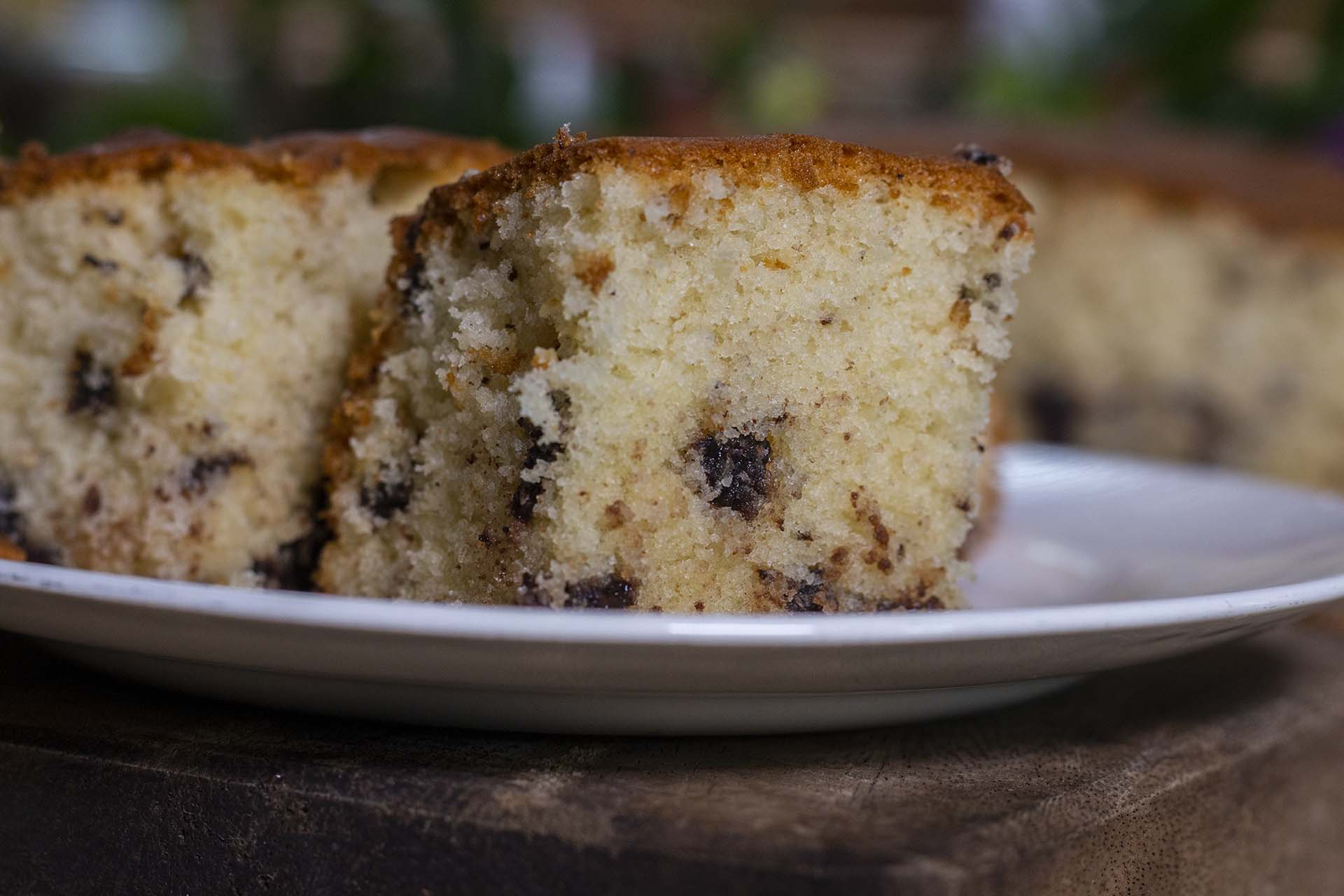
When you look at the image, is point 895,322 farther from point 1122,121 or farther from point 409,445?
point 1122,121

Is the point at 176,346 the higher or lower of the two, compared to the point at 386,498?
higher

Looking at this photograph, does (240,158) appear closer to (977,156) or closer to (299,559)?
(299,559)

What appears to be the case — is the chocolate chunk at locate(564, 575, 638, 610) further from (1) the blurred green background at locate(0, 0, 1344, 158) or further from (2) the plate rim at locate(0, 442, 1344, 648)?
(1) the blurred green background at locate(0, 0, 1344, 158)


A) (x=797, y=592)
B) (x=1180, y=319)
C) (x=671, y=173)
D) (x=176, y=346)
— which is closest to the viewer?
(x=671, y=173)

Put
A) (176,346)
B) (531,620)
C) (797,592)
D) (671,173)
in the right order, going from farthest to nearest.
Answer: (176,346), (797,592), (671,173), (531,620)

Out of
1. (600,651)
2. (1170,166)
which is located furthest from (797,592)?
(1170,166)

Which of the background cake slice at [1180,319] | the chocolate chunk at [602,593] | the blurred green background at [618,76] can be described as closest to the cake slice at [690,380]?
the chocolate chunk at [602,593]

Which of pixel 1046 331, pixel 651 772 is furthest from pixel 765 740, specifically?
pixel 1046 331
